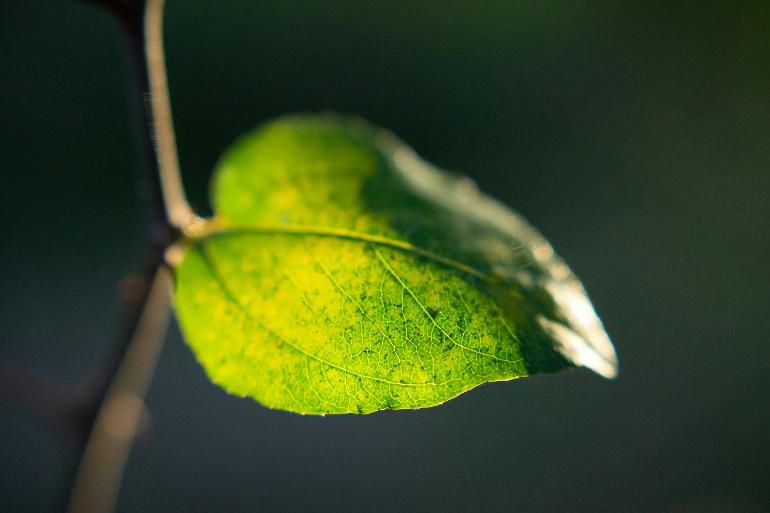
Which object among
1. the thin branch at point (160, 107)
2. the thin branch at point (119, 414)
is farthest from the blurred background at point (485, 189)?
the thin branch at point (160, 107)

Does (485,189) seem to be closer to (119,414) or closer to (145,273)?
(119,414)

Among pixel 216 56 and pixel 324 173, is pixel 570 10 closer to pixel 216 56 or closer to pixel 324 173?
pixel 216 56

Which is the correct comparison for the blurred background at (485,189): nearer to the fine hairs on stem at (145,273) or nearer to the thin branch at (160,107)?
the fine hairs on stem at (145,273)

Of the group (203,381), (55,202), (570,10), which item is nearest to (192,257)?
(203,381)

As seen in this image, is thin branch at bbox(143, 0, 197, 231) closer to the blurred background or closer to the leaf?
the leaf

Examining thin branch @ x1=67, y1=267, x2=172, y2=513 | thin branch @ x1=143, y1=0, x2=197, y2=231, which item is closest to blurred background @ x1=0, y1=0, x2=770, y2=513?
thin branch @ x1=67, y1=267, x2=172, y2=513

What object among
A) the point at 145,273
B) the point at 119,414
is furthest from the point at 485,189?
the point at 145,273
